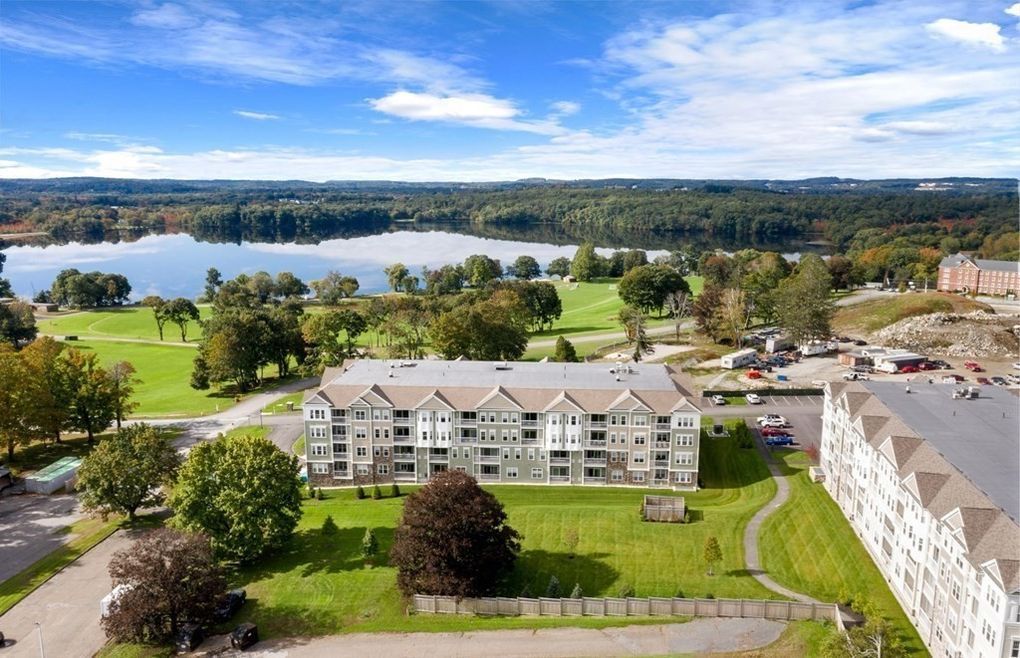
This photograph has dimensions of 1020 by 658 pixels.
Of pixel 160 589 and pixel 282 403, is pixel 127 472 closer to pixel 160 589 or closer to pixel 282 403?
pixel 160 589

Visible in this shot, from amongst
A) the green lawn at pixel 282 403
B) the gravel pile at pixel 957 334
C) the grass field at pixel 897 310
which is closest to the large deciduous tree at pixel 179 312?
the green lawn at pixel 282 403

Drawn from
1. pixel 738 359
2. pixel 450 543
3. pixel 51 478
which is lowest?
pixel 51 478

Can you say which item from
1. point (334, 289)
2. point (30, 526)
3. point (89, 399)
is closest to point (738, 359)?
point (89, 399)

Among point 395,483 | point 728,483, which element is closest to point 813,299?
point 728,483

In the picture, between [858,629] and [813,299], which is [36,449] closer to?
[858,629]

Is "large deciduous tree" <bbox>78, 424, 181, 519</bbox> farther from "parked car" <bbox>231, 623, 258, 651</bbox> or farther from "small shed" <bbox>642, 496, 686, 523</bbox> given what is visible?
"small shed" <bbox>642, 496, 686, 523</bbox>

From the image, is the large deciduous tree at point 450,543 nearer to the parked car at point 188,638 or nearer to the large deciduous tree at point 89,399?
the parked car at point 188,638

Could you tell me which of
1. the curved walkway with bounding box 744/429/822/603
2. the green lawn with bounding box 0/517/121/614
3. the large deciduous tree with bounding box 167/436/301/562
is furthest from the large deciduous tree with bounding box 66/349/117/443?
the curved walkway with bounding box 744/429/822/603
